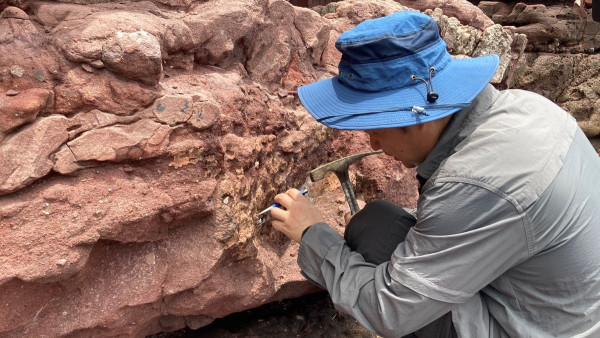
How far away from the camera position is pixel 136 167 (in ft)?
5.98

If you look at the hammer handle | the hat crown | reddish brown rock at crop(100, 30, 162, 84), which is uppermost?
the hat crown

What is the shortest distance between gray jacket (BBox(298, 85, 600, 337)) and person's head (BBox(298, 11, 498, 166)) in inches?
3.6

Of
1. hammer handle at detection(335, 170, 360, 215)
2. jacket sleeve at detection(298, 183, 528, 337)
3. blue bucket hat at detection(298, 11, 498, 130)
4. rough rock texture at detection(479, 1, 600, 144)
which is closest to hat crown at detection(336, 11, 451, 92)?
blue bucket hat at detection(298, 11, 498, 130)

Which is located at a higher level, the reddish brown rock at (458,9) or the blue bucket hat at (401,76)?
the blue bucket hat at (401,76)

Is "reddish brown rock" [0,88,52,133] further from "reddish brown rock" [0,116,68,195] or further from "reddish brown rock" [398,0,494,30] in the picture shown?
"reddish brown rock" [398,0,494,30]

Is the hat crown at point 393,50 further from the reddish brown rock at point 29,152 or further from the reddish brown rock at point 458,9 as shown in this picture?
the reddish brown rock at point 458,9

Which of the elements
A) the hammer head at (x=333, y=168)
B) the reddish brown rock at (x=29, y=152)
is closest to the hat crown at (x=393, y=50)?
the hammer head at (x=333, y=168)

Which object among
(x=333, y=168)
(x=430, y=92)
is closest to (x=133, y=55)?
(x=333, y=168)

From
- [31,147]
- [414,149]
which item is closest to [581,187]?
[414,149]

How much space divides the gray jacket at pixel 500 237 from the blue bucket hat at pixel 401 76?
4.5 inches

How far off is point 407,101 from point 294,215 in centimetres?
63

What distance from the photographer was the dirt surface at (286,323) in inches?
98.1

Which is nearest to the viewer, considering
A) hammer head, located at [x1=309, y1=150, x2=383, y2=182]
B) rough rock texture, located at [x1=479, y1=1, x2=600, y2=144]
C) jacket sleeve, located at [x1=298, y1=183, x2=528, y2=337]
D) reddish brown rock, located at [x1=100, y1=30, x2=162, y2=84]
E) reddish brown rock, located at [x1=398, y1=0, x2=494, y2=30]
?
jacket sleeve, located at [x1=298, y1=183, x2=528, y2=337]

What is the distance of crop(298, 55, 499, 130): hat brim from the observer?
4.49 feet
